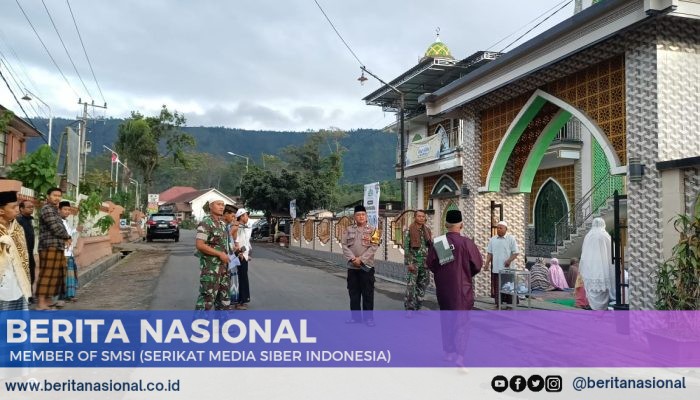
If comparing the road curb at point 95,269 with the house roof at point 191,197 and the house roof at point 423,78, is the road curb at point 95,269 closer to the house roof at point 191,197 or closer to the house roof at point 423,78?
the house roof at point 423,78

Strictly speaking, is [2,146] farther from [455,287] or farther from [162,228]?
[455,287]

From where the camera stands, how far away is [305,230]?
91.3 ft

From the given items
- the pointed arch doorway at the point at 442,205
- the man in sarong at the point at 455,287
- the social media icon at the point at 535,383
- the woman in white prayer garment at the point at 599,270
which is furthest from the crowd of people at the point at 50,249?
the pointed arch doorway at the point at 442,205

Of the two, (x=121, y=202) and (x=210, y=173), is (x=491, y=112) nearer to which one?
(x=121, y=202)

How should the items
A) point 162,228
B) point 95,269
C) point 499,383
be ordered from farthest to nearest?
1. point 162,228
2. point 95,269
3. point 499,383

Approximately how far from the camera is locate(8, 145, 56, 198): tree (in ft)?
35.7

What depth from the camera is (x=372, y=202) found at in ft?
45.9

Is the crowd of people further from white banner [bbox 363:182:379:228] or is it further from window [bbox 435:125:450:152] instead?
window [bbox 435:125:450:152]

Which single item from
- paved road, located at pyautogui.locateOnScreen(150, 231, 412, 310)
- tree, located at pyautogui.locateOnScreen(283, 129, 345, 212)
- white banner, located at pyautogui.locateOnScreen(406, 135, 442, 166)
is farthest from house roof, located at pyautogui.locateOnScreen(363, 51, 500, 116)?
tree, located at pyautogui.locateOnScreen(283, 129, 345, 212)

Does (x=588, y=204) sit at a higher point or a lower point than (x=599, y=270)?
higher

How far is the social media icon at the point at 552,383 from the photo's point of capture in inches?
203

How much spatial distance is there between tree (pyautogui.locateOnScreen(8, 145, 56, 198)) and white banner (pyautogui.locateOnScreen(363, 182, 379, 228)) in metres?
7.04

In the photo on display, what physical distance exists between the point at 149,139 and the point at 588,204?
35313mm

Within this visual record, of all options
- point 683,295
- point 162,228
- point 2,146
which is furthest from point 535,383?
point 2,146
